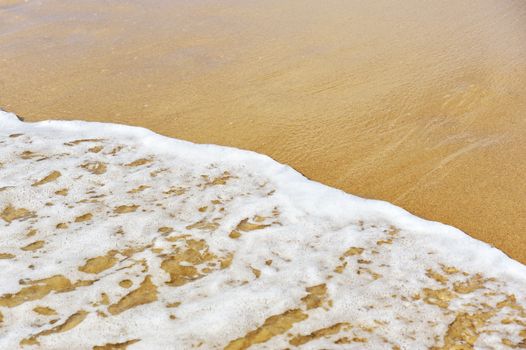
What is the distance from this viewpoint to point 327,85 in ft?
17.0

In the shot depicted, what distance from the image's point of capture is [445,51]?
571cm

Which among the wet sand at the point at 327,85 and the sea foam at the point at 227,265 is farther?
the wet sand at the point at 327,85

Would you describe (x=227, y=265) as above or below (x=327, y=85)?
below

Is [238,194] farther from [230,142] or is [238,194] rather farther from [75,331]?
[75,331]

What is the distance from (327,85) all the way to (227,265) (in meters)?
2.61

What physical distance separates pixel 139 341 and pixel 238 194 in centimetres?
144

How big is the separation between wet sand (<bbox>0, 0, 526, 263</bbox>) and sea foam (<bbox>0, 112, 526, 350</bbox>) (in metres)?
0.32

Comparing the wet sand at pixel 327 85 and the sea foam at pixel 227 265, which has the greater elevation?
the wet sand at pixel 327 85

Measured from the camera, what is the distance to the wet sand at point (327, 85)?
3795 mm

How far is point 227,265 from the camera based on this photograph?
3.13 metres

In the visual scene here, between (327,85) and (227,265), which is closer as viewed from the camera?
(227,265)

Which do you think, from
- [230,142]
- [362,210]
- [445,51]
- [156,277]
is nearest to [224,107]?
[230,142]

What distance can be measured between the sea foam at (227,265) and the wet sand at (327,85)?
324 mm

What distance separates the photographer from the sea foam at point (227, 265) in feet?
8.66
